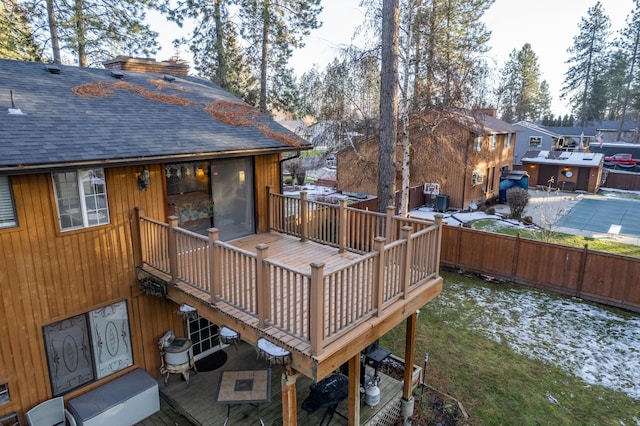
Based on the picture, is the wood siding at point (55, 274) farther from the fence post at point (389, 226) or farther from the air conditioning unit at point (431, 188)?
the air conditioning unit at point (431, 188)

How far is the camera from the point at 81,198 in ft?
18.9

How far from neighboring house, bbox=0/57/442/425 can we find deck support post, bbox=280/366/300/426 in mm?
18

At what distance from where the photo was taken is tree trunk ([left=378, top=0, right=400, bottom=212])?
9.51 m

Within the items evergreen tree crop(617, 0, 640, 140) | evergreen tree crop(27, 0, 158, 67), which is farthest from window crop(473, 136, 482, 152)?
evergreen tree crop(617, 0, 640, 140)

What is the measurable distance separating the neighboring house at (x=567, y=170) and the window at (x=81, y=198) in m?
30.4

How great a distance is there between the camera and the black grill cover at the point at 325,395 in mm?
6023

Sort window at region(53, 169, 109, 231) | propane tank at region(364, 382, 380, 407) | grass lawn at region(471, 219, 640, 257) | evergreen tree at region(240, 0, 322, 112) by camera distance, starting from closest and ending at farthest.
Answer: window at region(53, 169, 109, 231)
propane tank at region(364, 382, 380, 407)
grass lawn at region(471, 219, 640, 257)
evergreen tree at region(240, 0, 322, 112)

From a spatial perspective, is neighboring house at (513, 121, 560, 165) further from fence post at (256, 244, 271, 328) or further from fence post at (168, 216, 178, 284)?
fence post at (256, 244, 271, 328)

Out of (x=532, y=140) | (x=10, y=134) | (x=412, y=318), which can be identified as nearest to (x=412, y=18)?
(x=412, y=318)

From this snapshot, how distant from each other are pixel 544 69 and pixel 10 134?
6059cm

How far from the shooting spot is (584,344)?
912 centimetres

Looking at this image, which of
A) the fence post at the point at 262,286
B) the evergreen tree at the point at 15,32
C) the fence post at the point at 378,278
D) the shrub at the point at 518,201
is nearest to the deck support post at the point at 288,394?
the fence post at the point at 262,286

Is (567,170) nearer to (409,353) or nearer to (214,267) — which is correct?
(409,353)

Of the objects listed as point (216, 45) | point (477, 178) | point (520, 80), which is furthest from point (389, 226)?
point (520, 80)
